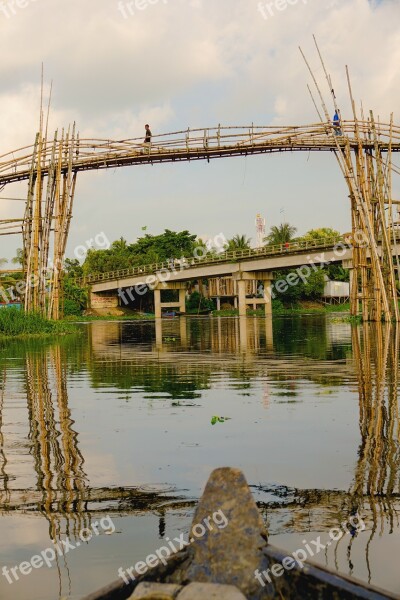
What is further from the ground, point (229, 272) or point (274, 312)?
point (229, 272)

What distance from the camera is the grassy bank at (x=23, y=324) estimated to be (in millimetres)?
26125

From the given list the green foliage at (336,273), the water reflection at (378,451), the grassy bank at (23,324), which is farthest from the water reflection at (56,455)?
the green foliage at (336,273)

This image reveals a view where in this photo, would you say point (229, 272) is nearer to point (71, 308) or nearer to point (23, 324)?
point (71, 308)

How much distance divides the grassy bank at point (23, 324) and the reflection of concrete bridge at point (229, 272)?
21745 millimetres

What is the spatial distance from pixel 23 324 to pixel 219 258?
33.1 m

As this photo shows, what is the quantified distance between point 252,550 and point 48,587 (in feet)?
4.11

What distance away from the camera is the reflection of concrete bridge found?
161ft

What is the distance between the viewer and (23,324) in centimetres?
2666

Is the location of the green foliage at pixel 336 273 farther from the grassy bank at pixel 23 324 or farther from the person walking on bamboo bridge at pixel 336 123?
the grassy bank at pixel 23 324

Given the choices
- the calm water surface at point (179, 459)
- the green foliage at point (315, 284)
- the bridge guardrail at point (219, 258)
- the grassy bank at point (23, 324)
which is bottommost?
the calm water surface at point (179, 459)

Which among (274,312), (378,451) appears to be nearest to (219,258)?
(274,312)

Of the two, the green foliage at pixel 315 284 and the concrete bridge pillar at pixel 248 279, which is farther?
the green foliage at pixel 315 284

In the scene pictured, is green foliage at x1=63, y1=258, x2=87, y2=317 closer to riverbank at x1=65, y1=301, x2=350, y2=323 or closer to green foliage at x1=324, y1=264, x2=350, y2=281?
riverbank at x1=65, y1=301, x2=350, y2=323

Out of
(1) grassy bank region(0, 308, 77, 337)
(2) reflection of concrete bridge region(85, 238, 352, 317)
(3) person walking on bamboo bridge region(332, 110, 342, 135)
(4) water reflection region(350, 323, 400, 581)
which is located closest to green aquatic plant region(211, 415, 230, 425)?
(4) water reflection region(350, 323, 400, 581)
